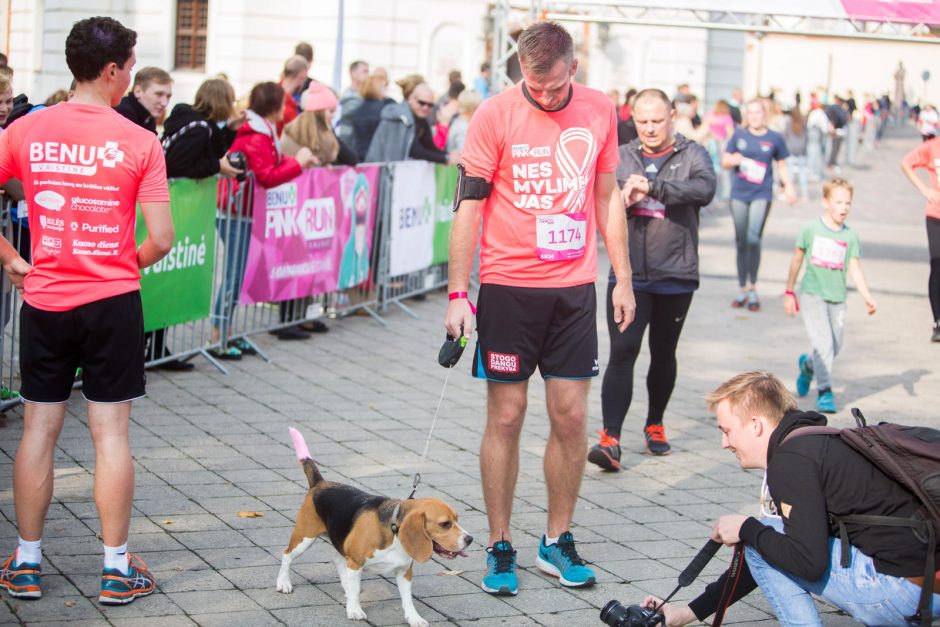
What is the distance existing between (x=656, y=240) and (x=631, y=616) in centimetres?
313

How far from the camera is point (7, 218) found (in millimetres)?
6738

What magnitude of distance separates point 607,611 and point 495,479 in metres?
1.01

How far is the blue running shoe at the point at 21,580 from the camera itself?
4.30 m

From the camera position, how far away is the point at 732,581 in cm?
400

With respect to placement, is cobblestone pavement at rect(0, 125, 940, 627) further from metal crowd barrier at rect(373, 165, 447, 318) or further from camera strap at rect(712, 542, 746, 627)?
camera strap at rect(712, 542, 746, 627)

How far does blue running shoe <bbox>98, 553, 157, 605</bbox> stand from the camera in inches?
170

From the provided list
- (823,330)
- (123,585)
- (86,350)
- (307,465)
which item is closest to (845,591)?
(307,465)

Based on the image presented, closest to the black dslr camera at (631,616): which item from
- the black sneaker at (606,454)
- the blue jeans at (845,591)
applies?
the blue jeans at (845,591)

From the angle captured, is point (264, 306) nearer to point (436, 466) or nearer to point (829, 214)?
→ point (436, 466)

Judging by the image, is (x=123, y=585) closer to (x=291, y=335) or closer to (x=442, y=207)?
(x=291, y=335)

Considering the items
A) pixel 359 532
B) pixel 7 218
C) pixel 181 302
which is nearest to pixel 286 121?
pixel 181 302

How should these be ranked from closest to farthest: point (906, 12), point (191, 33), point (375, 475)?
1. point (375, 475)
2. point (906, 12)
3. point (191, 33)

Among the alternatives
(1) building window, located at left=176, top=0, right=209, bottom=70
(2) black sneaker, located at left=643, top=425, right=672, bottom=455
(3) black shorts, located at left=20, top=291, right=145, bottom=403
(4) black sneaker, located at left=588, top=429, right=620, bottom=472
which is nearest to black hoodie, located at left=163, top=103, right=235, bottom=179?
(4) black sneaker, located at left=588, top=429, right=620, bottom=472

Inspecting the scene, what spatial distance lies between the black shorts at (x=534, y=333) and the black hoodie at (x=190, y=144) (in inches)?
141
